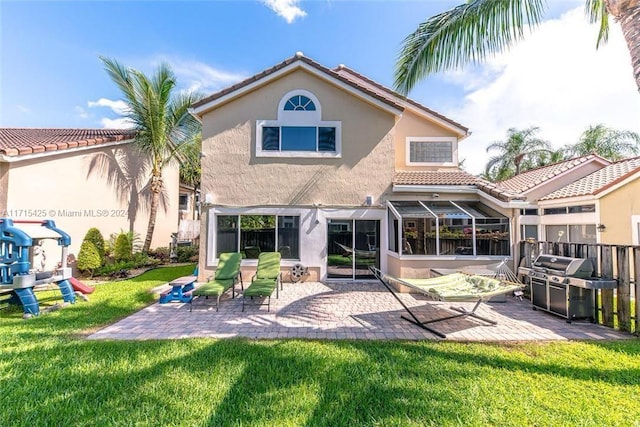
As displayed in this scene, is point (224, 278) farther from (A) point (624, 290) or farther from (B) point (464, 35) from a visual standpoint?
(A) point (624, 290)

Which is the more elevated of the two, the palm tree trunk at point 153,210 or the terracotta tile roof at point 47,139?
the terracotta tile roof at point 47,139

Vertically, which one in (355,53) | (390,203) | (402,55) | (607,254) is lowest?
(607,254)

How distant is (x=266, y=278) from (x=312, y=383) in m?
7.18

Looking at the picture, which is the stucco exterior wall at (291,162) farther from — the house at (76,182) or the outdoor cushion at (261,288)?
the house at (76,182)

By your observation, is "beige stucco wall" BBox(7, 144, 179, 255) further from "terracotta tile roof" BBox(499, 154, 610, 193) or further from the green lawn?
"terracotta tile roof" BBox(499, 154, 610, 193)

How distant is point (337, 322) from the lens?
8852 millimetres

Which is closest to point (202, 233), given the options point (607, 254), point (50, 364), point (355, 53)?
point (50, 364)

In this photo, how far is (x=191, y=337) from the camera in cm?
757

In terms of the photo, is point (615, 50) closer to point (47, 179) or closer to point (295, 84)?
point (295, 84)

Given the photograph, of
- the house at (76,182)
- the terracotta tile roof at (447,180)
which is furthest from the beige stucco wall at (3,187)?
the terracotta tile roof at (447,180)

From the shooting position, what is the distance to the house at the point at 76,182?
13.7m

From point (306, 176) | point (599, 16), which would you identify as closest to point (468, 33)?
point (599, 16)

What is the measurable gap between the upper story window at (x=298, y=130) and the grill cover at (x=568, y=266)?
10424mm

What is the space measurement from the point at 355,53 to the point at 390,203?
1144 centimetres
